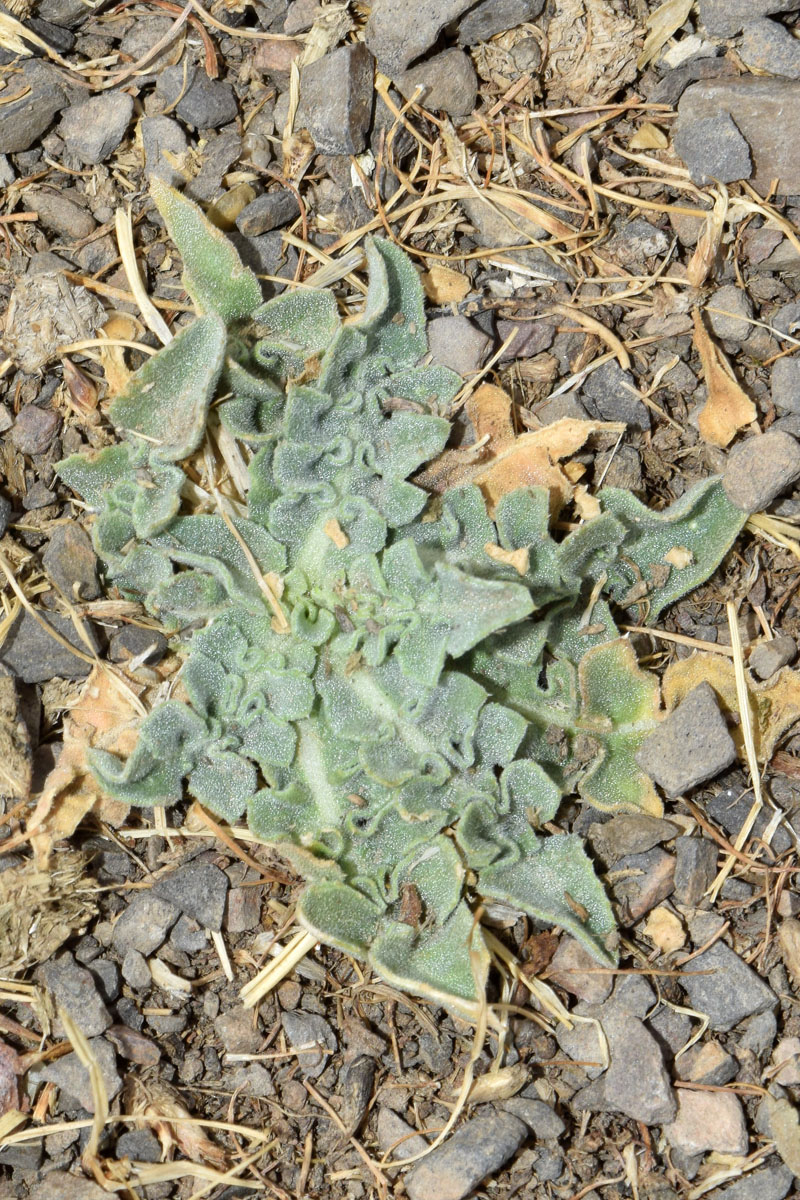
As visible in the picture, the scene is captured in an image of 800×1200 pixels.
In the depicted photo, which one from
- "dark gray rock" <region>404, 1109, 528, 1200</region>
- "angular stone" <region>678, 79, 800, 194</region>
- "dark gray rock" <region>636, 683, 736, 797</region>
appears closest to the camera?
"dark gray rock" <region>404, 1109, 528, 1200</region>

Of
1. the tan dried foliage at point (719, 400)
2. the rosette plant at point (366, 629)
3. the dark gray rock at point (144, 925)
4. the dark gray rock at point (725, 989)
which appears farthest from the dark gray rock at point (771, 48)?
the dark gray rock at point (144, 925)

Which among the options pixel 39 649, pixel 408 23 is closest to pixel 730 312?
pixel 408 23

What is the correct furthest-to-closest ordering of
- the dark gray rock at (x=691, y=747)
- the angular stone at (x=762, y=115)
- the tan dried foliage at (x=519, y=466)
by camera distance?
the angular stone at (x=762, y=115), the tan dried foliage at (x=519, y=466), the dark gray rock at (x=691, y=747)

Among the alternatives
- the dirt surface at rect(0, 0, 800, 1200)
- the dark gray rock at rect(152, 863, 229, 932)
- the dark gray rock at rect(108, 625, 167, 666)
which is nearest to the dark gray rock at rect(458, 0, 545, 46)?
the dirt surface at rect(0, 0, 800, 1200)

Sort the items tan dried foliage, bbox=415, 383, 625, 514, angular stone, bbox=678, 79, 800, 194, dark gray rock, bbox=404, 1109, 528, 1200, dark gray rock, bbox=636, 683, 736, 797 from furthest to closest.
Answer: angular stone, bbox=678, 79, 800, 194
tan dried foliage, bbox=415, 383, 625, 514
dark gray rock, bbox=636, 683, 736, 797
dark gray rock, bbox=404, 1109, 528, 1200

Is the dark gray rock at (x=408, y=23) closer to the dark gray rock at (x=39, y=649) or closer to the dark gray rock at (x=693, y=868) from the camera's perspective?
the dark gray rock at (x=39, y=649)

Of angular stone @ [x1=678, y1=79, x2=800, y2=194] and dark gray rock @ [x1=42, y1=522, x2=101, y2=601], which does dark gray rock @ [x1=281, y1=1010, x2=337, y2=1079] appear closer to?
dark gray rock @ [x1=42, y1=522, x2=101, y2=601]

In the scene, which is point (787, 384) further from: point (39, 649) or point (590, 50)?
point (39, 649)

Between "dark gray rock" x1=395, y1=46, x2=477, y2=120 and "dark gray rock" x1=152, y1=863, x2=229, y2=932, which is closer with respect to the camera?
"dark gray rock" x1=152, y1=863, x2=229, y2=932
